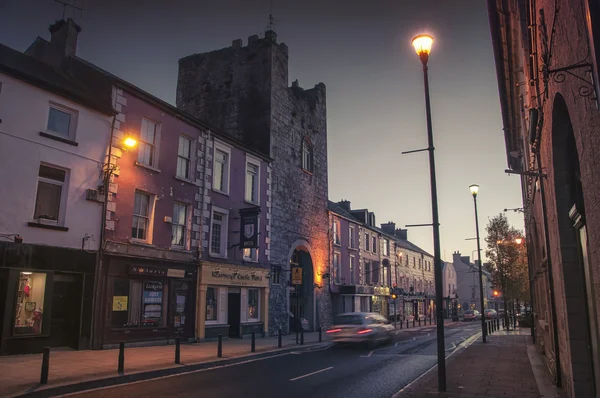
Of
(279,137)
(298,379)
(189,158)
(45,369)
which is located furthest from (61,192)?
(279,137)

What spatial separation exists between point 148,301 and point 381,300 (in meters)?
32.8

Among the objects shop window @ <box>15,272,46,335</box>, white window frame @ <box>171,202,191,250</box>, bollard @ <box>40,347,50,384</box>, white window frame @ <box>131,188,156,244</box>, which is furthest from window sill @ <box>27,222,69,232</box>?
bollard @ <box>40,347,50,384</box>

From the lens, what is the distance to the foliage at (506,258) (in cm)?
3797

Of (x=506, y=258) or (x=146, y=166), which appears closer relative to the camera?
(x=146, y=166)

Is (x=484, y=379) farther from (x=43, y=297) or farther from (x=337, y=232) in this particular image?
(x=337, y=232)

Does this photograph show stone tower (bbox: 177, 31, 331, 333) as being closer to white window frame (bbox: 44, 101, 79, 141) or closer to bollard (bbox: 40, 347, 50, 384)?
white window frame (bbox: 44, 101, 79, 141)

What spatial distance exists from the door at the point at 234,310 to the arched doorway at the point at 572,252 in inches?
745

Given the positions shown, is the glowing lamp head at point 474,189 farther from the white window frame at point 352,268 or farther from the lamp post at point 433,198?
the white window frame at point 352,268

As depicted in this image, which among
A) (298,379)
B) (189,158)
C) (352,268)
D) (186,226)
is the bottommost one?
(298,379)

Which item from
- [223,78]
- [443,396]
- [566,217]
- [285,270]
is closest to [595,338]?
[566,217]

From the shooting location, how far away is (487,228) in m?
41.4

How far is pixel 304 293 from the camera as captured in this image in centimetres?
3244

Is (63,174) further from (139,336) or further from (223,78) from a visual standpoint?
(223,78)

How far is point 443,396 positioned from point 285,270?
20342 mm
